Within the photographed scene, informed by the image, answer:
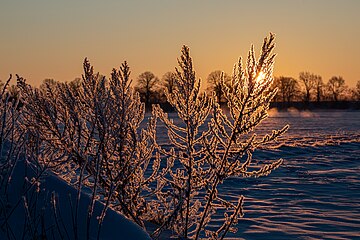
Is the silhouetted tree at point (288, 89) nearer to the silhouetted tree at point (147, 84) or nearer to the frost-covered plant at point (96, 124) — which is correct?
the silhouetted tree at point (147, 84)

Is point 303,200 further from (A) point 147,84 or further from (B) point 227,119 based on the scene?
(A) point 147,84

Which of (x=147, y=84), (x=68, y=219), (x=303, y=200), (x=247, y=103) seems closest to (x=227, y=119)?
(x=247, y=103)

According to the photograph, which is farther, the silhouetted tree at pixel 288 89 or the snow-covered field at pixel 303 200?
the silhouetted tree at pixel 288 89

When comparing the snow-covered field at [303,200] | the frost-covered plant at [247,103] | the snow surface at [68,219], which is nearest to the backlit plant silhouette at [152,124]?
the frost-covered plant at [247,103]

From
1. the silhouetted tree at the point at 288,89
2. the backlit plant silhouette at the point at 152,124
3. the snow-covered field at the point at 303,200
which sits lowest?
the snow-covered field at the point at 303,200

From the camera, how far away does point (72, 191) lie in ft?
12.2

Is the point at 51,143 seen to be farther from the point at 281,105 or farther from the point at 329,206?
the point at 281,105

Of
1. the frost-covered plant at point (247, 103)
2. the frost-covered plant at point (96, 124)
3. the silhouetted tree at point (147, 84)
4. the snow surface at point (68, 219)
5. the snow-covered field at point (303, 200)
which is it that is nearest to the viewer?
the snow surface at point (68, 219)

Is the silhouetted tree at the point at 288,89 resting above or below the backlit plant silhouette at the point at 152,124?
above

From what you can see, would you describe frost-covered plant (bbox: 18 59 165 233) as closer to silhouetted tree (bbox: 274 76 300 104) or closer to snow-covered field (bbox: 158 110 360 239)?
snow-covered field (bbox: 158 110 360 239)

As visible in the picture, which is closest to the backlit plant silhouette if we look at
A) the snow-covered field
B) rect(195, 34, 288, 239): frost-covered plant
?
rect(195, 34, 288, 239): frost-covered plant

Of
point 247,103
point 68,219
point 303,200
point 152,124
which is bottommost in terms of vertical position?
point 303,200

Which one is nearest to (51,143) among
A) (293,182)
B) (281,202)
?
(281,202)

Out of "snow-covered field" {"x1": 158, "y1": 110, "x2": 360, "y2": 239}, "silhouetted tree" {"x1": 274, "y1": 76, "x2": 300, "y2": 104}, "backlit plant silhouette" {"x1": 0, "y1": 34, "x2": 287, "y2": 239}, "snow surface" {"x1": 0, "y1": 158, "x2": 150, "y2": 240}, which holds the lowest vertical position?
"snow-covered field" {"x1": 158, "y1": 110, "x2": 360, "y2": 239}
